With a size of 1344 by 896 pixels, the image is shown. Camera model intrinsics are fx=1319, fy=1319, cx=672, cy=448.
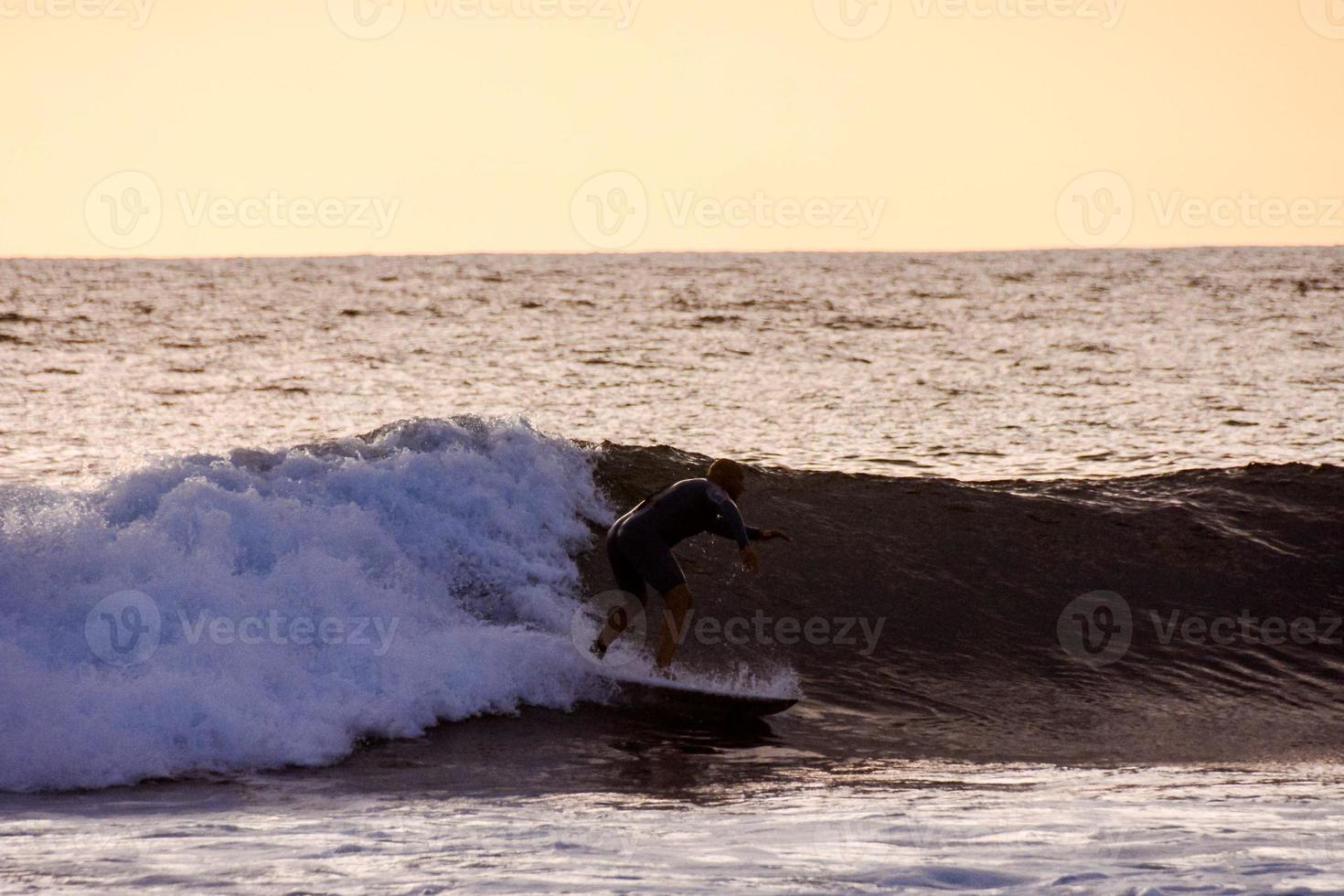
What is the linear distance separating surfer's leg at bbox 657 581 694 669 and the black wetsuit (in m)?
0.06

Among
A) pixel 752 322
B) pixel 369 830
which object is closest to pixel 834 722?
pixel 369 830

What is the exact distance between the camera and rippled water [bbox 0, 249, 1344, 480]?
1942 centimetres

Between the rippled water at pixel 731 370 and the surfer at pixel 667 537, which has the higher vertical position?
the rippled water at pixel 731 370

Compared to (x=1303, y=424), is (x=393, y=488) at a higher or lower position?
lower

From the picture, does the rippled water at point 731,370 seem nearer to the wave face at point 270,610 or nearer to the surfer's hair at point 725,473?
the wave face at point 270,610

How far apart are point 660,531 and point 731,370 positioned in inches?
792

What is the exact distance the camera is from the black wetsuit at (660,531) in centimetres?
954

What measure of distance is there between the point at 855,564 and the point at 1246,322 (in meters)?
33.8

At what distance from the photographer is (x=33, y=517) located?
32.7 feet

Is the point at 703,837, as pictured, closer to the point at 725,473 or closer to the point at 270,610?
the point at 725,473

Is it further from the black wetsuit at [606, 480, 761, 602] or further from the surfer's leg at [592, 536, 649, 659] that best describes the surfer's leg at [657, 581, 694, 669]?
the surfer's leg at [592, 536, 649, 659]

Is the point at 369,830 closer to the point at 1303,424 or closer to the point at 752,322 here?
the point at 1303,424

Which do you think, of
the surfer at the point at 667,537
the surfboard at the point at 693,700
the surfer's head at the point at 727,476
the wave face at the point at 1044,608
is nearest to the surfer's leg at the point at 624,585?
the surfer at the point at 667,537

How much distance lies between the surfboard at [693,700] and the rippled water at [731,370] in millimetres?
7944
